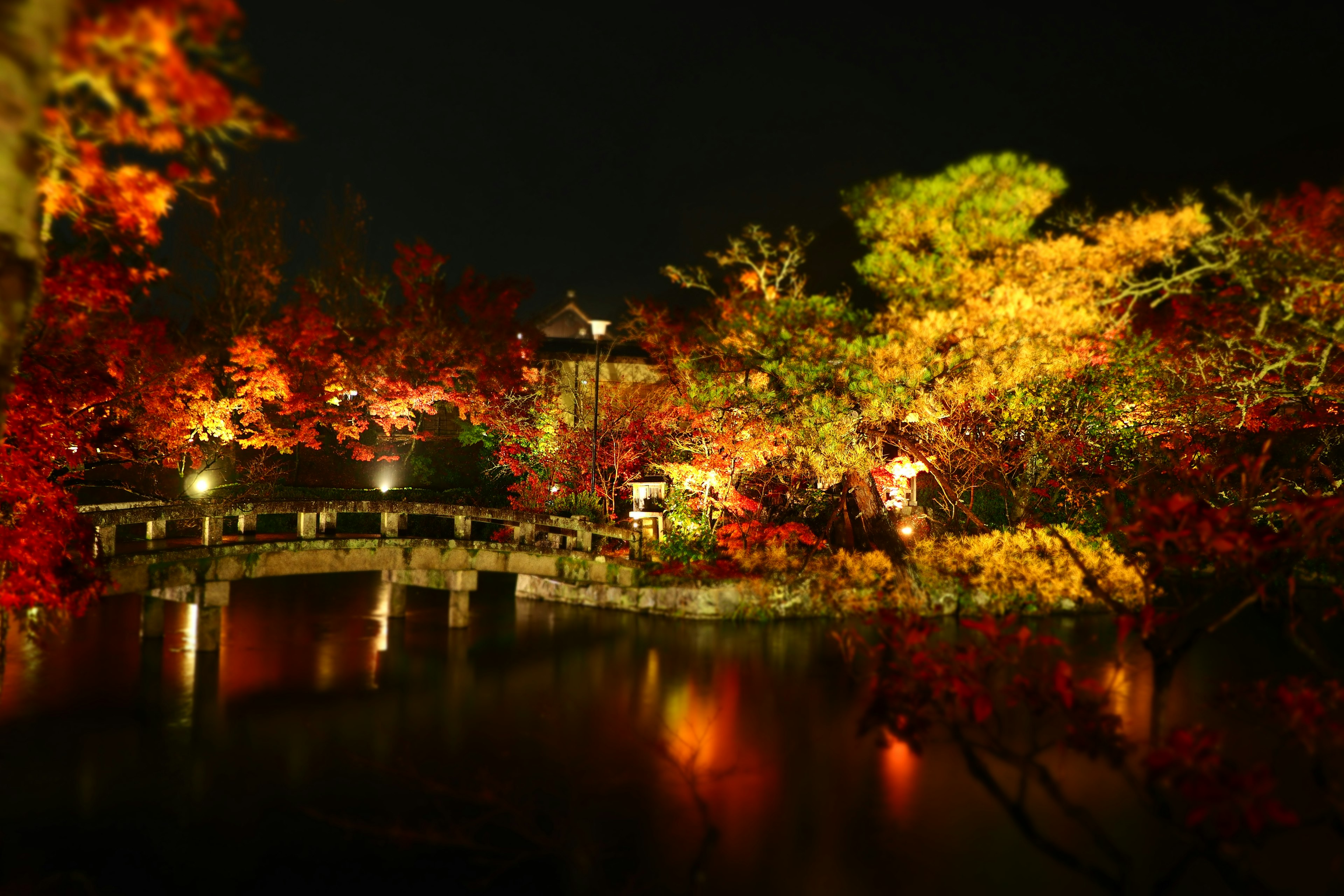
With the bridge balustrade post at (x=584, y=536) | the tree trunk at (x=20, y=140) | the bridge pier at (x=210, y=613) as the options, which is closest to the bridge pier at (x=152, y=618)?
the bridge pier at (x=210, y=613)

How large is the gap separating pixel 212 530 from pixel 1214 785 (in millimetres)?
11578

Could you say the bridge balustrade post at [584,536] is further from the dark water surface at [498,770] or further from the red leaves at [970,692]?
the red leaves at [970,692]

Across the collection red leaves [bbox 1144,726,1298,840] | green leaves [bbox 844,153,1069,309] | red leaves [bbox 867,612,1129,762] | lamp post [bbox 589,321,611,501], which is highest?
green leaves [bbox 844,153,1069,309]

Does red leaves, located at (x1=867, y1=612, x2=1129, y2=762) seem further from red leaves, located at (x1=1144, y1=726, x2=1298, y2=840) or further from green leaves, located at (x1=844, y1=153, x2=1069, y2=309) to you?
green leaves, located at (x1=844, y1=153, x2=1069, y2=309)

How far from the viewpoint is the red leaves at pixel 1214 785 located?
3.70m

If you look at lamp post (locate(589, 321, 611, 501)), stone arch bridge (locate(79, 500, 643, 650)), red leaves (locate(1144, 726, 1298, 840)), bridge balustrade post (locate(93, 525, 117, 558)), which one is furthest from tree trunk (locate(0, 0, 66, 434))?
lamp post (locate(589, 321, 611, 501))

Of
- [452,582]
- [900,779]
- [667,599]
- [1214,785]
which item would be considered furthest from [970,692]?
[452,582]

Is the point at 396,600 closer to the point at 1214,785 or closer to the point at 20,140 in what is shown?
the point at 20,140

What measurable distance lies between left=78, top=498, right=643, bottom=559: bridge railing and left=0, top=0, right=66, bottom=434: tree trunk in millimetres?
6954

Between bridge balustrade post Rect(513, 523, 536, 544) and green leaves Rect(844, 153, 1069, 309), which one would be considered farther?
bridge balustrade post Rect(513, 523, 536, 544)

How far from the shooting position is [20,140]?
9.16 feet

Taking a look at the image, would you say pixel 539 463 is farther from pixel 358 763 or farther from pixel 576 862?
pixel 576 862

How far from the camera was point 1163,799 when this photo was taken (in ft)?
13.1

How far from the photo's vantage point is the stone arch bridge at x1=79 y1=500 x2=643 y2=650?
1107cm
